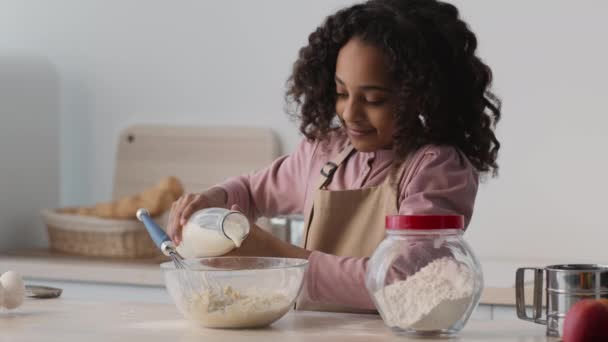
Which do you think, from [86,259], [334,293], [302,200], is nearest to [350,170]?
[302,200]

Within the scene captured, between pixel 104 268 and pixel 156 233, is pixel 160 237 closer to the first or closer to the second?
pixel 156 233

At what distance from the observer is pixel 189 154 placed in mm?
2838

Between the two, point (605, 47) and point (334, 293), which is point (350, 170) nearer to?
point (334, 293)

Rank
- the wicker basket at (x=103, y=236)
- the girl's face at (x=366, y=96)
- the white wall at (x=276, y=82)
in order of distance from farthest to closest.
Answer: the wicker basket at (x=103, y=236) < the white wall at (x=276, y=82) < the girl's face at (x=366, y=96)

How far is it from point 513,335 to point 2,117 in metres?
1.91

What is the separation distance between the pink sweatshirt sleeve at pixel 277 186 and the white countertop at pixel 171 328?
394 millimetres

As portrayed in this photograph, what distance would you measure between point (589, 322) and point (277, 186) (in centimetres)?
81

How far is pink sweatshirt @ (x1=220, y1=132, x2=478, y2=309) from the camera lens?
1.46 m

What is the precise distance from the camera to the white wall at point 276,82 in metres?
2.43

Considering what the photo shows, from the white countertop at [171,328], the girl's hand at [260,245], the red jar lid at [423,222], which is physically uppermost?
the red jar lid at [423,222]

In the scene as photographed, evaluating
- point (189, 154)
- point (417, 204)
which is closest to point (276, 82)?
point (189, 154)

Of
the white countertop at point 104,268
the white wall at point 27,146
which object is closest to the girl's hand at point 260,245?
the white countertop at point 104,268

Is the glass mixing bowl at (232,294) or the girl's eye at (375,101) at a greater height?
the girl's eye at (375,101)

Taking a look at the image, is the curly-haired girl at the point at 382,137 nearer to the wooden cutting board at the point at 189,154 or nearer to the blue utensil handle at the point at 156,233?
the blue utensil handle at the point at 156,233
